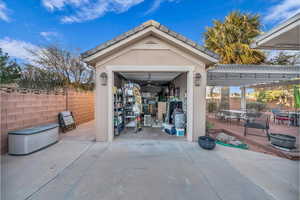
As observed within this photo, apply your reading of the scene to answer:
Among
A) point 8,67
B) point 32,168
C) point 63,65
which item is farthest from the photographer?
point 63,65

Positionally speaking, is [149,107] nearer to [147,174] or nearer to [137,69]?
[137,69]

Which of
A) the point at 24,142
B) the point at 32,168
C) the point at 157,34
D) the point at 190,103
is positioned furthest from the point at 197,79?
the point at 24,142

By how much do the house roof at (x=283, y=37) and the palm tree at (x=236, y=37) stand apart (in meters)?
10.6

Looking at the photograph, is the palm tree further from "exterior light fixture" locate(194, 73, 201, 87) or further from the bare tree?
the bare tree

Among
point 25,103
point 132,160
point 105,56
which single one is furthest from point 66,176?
point 105,56

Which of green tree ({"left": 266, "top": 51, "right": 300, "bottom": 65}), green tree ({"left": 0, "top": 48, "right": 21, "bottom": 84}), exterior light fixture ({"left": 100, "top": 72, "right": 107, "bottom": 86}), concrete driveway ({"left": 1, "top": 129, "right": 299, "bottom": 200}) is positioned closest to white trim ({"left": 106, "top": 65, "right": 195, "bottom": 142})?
exterior light fixture ({"left": 100, "top": 72, "right": 107, "bottom": 86})

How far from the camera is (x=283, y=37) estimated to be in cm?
281

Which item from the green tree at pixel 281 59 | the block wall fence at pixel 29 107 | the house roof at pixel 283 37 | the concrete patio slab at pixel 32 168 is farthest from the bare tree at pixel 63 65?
the green tree at pixel 281 59

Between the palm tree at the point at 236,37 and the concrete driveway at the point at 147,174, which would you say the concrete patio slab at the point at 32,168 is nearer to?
the concrete driveway at the point at 147,174

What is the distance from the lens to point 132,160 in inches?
135

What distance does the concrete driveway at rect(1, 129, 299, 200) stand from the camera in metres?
2.25

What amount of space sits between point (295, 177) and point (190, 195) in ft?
8.33

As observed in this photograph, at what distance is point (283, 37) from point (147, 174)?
13.8ft

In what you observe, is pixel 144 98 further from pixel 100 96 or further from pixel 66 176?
pixel 66 176
